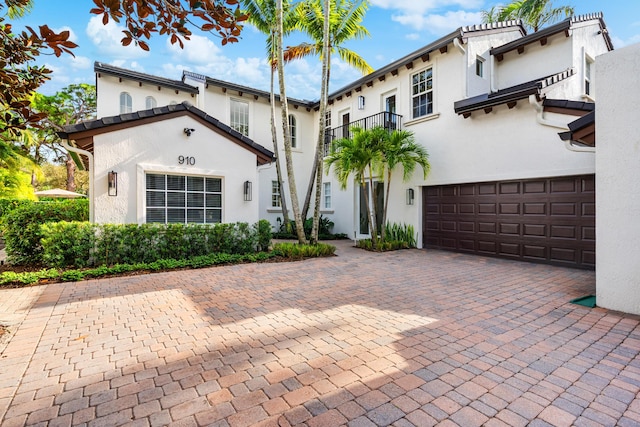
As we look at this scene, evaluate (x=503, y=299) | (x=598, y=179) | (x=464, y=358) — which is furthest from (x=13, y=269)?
(x=598, y=179)

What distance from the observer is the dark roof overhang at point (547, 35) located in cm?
939

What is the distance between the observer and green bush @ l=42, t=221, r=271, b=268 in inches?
267

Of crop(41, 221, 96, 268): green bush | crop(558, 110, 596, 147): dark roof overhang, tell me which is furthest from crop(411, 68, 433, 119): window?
crop(41, 221, 96, 268): green bush

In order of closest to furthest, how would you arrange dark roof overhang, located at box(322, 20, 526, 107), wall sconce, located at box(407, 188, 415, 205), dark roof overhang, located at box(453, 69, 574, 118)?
dark roof overhang, located at box(453, 69, 574, 118), dark roof overhang, located at box(322, 20, 526, 107), wall sconce, located at box(407, 188, 415, 205)

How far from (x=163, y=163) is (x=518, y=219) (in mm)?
9745

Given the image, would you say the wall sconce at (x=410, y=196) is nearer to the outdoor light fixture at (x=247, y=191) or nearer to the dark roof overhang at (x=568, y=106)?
the dark roof overhang at (x=568, y=106)

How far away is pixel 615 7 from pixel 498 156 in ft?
25.8

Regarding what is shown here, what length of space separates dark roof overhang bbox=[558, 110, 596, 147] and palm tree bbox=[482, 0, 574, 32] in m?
13.6

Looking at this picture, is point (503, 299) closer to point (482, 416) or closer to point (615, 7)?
point (482, 416)

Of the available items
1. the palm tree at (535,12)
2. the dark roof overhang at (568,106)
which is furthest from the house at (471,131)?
the palm tree at (535,12)

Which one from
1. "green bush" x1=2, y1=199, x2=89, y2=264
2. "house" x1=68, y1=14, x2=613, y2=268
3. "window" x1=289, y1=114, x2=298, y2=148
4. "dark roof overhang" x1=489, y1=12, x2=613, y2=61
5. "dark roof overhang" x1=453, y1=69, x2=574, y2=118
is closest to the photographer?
"green bush" x1=2, y1=199, x2=89, y2=264

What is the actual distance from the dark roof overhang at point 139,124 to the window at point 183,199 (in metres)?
1.34

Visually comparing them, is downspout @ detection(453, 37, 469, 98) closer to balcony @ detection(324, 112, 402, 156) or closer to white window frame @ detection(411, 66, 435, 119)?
white window frame @ detection(411, 66, 435, 119)

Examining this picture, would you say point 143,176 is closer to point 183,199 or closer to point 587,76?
point 183,199
